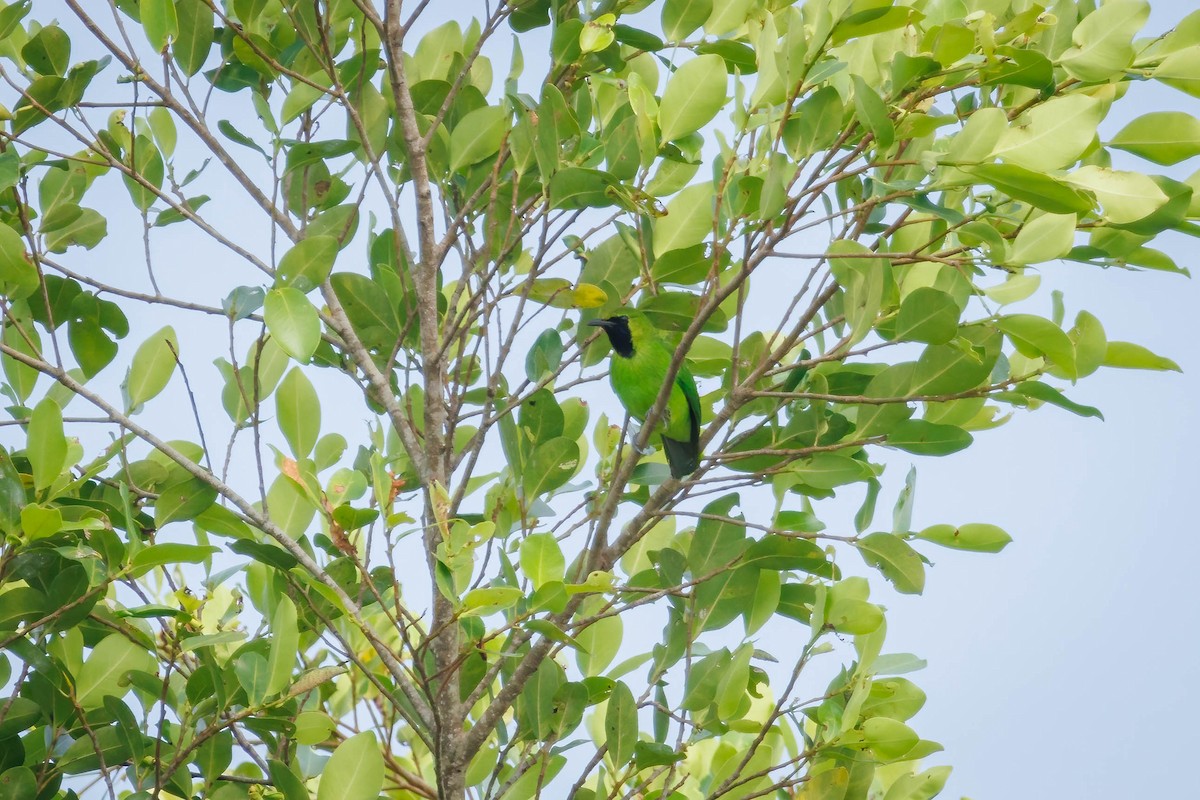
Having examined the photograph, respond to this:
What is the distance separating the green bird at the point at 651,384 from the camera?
15.4 feet

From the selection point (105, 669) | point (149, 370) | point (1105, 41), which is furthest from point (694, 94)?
point (105, 669)

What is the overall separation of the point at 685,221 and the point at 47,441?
5.09ft

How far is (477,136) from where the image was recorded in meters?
2.93

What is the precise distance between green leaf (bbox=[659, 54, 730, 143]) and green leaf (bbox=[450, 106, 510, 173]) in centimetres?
47

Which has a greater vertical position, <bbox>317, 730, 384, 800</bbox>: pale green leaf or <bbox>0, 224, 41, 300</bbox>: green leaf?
<bbox>0, 224, 41, 300</bbox>: green leaf

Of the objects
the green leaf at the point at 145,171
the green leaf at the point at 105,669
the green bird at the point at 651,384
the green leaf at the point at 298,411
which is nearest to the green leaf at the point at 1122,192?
the green leaf at the point at 298,411

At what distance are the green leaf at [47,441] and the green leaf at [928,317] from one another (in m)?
1.72

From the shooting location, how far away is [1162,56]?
2.24 m

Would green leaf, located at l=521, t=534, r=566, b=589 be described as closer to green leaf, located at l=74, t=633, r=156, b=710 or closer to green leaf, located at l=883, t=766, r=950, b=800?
green leaf, located at l=74, t=633, r=156, b=710

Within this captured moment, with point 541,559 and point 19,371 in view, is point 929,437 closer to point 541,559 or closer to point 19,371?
point 541,559

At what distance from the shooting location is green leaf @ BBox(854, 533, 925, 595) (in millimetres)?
2529

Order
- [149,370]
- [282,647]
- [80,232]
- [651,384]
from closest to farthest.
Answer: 1. [282,647]
2. [149,370]
3. [80,232]
4. [651,384]

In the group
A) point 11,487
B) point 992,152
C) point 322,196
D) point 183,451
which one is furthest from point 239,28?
point 992,152

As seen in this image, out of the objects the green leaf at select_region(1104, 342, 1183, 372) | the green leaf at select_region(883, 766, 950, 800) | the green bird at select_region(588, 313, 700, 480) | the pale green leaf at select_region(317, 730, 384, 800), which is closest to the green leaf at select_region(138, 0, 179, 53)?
the pale green leaf at select_region(317, 730, 384, 800)
